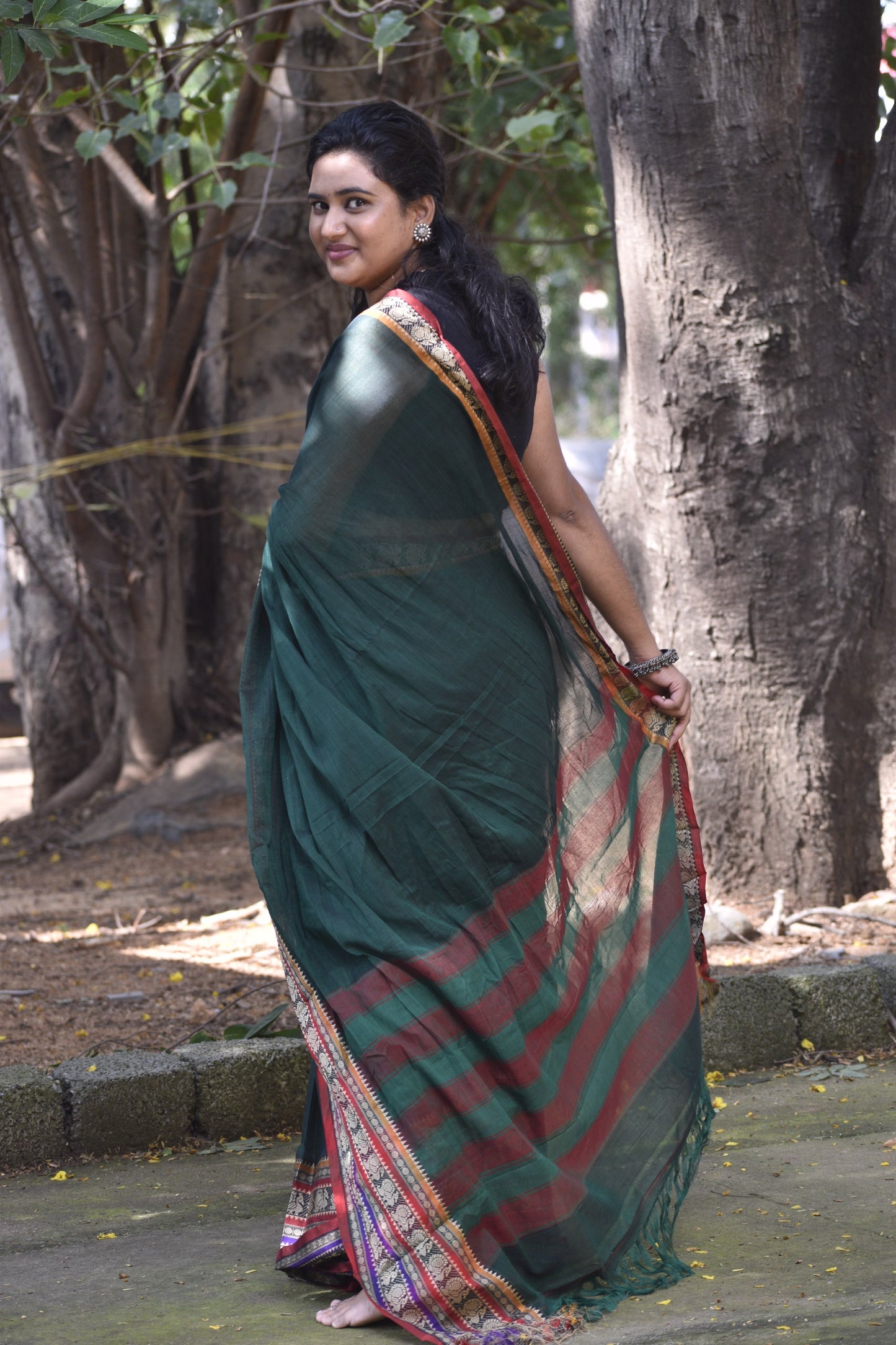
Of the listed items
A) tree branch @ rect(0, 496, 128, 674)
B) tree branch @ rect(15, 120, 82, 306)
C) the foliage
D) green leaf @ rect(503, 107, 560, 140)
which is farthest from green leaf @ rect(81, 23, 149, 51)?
tree branch @ rect(0, 496, 128, 674)

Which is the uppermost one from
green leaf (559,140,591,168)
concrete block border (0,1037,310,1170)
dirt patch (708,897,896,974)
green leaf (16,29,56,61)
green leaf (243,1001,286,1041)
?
green leaf (559,140,591,168)

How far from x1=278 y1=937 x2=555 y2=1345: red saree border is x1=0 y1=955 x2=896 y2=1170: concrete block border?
1.10 metres

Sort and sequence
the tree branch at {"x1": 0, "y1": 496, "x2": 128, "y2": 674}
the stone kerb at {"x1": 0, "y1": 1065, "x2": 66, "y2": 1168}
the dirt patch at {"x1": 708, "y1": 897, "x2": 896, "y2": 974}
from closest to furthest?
the stone kerb at {"x1": 0, "y1": 1065, "x2": 66, "y2": 1168}
the dirt patch at {"x1": 708, "y1": 897, "x2": 896, "y2": 974}
the tree branch at {"x1": 0, "y1": 496, "x2": 128, "y2": 674}

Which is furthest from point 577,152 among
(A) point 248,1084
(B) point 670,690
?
(A) point 248,1084

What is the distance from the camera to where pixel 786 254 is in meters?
4.09

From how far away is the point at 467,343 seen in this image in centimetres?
234

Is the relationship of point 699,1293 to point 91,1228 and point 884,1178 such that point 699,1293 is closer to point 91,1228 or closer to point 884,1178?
point 884,1178

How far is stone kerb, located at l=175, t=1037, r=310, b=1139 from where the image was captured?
3.28 meters

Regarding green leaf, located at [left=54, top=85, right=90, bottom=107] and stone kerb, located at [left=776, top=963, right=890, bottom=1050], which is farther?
green leaf, located at [left=54, top=85, right=90, bottom=107]

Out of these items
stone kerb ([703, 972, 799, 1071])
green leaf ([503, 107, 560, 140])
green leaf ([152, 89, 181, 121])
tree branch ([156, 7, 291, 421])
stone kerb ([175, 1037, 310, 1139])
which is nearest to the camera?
stone kerb ([175, 1037, 310, 1139])

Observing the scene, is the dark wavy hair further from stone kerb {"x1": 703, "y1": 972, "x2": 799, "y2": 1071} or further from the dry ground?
the dry ground

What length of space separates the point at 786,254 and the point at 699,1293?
288 cm

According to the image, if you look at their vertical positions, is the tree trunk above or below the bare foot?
above

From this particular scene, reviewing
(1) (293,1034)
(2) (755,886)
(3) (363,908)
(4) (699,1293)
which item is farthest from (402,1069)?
(2) (755,886)
